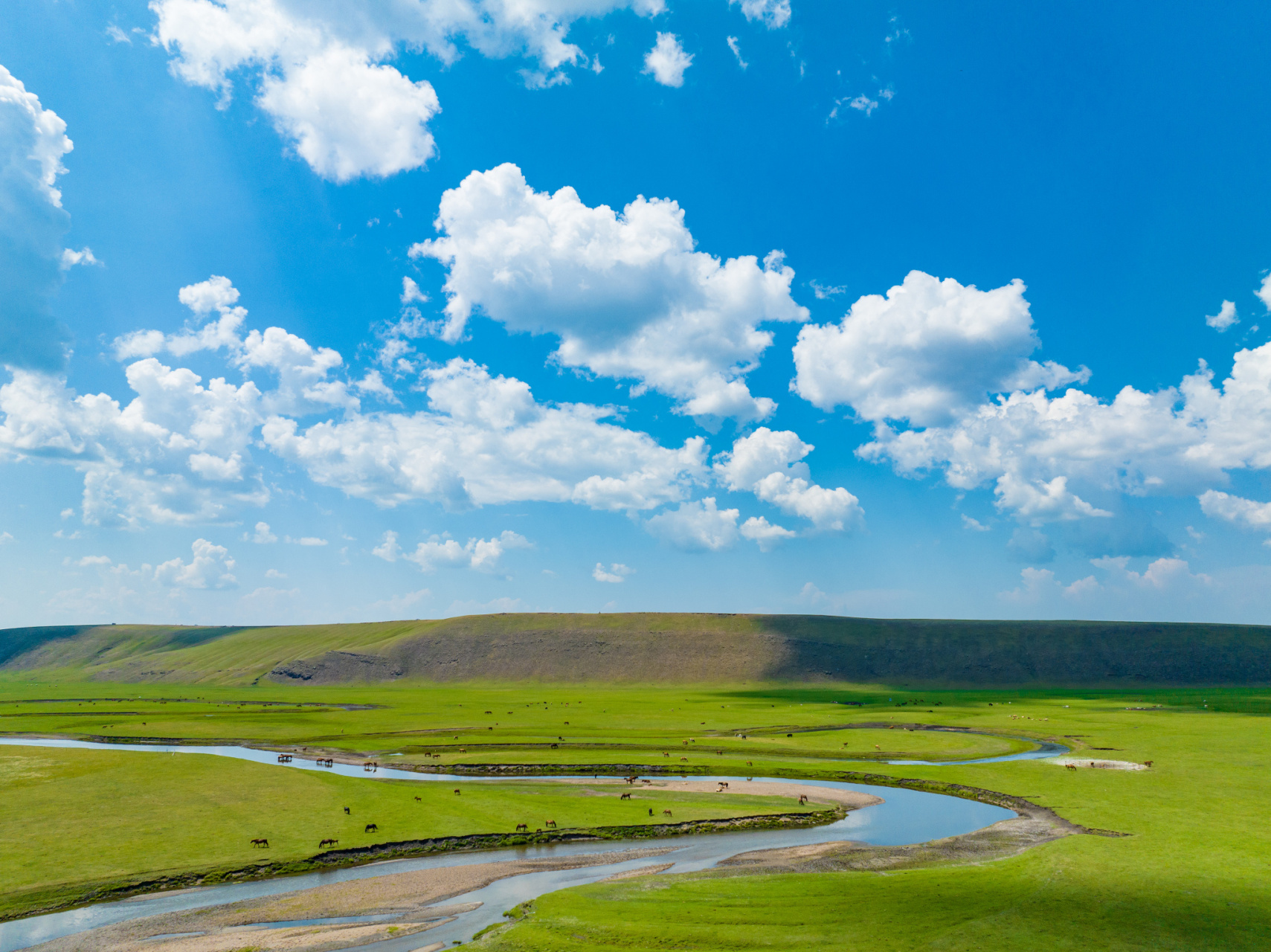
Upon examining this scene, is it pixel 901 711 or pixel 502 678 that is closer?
pixel 901 711

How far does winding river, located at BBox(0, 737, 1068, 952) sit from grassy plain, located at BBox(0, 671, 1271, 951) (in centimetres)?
288

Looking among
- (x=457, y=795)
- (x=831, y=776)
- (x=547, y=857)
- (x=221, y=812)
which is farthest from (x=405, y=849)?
(x=831, y=776)

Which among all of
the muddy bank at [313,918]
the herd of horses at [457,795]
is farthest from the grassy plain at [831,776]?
the muddy bank at [313,918]

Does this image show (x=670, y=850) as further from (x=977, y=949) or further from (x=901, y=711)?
(x=901, y=711)

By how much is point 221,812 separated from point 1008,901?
44.0 metres

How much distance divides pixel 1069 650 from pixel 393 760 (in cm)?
18766

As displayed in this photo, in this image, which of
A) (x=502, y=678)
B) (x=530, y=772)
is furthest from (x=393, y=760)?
(x=502, y=678)

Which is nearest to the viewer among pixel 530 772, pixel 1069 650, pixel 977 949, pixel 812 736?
pixel 977 949

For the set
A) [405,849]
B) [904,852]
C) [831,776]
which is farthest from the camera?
[831,776]

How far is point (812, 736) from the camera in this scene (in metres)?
A: 86.9

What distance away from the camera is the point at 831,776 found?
2422 inches

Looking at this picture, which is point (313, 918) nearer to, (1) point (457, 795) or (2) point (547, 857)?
(2) point (547, 857)

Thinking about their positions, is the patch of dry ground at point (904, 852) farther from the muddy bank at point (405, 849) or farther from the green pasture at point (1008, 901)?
the muddy bank at point (405, 849)

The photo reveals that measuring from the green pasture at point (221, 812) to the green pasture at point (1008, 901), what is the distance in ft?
49.5
